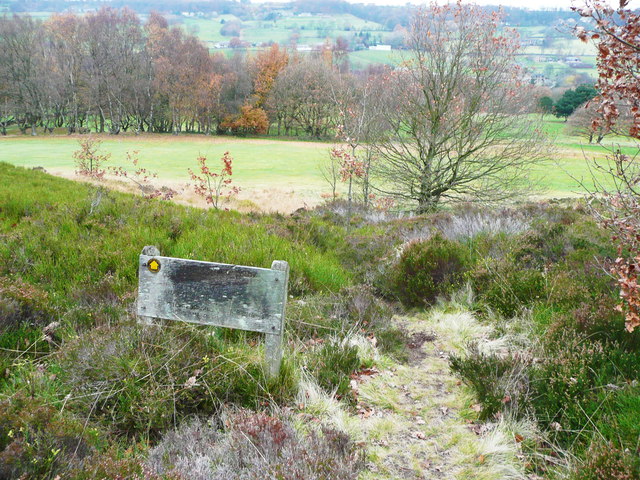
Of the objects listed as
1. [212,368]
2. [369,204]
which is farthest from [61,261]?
[369,204]

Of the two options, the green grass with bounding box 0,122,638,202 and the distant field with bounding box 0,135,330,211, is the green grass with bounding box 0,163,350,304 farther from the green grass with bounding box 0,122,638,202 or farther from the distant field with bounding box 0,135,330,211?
the green grass with bounding box 0,122,638,202

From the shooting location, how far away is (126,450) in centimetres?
315

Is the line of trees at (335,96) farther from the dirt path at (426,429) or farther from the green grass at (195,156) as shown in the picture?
the dirt path at (426,429)

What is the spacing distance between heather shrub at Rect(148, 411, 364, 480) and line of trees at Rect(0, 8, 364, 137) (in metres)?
57.0

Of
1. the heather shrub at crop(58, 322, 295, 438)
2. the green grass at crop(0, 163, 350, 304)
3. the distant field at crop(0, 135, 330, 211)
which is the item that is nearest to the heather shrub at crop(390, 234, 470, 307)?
the green grass at crop(0, 163, 350, 304)

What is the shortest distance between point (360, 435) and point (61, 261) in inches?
169

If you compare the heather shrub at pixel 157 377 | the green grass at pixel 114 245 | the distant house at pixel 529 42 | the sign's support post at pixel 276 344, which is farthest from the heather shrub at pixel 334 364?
the distant house at pixel 529 42

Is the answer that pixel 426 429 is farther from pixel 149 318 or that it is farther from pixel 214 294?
pixel 149 318

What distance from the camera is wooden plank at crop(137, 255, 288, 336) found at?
12.0 feet

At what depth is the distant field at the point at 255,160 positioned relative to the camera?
955 inches

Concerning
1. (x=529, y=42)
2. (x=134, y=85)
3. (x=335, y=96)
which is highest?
(x=529, y=42)

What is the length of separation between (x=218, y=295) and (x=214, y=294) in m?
0.03

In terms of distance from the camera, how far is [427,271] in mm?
6555

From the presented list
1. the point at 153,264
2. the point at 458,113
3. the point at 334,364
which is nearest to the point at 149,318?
the point at 153,264
